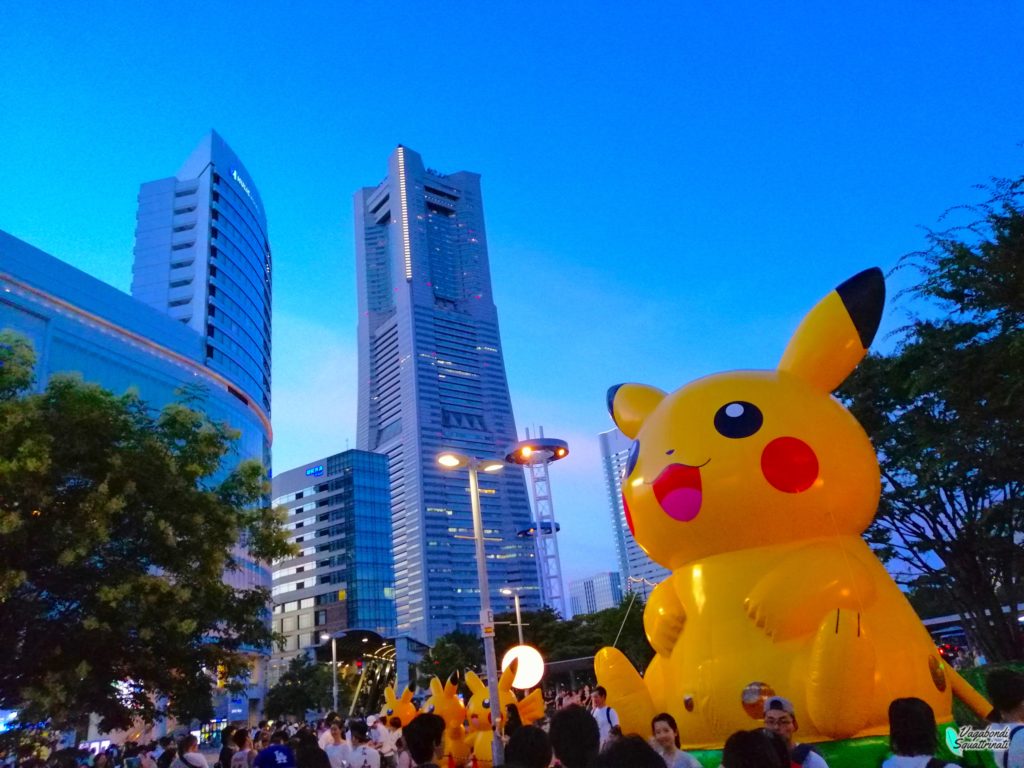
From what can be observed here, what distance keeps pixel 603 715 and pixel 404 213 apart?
189251mm

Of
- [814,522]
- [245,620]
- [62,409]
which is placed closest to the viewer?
[814,522]

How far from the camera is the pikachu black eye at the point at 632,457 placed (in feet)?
28.6

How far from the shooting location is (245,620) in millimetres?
14133

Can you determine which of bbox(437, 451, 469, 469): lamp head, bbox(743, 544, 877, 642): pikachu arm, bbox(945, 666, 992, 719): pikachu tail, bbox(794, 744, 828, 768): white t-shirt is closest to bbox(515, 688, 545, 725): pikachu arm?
bbox(437, 451, 469, 469): lamp head

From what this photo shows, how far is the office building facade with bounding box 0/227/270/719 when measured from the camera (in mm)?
45312

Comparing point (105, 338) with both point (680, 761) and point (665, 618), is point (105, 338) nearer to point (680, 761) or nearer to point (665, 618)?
point (665, 618)

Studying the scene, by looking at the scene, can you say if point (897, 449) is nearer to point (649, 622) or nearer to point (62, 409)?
point (649, 622)

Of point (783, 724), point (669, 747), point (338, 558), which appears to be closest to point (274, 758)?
point (669, 747)

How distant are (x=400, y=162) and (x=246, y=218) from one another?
119261mm

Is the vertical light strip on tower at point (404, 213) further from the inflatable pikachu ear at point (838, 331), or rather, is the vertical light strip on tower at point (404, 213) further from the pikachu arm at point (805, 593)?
the pikachu arm at point (805, 593)

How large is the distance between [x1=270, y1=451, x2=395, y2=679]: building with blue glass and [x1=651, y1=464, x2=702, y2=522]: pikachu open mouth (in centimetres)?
8939

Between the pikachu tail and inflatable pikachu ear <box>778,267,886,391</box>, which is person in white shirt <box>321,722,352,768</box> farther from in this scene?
inflatable pikachu ear <box>778,267,886,391</box>

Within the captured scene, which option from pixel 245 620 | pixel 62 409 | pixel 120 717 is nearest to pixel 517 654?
pixel 245 620

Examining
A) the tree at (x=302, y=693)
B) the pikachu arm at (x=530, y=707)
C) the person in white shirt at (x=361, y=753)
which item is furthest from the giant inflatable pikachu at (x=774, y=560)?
the tree at (x=302, y=693)
